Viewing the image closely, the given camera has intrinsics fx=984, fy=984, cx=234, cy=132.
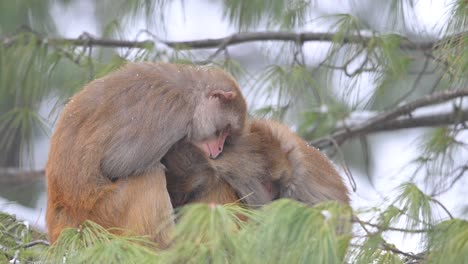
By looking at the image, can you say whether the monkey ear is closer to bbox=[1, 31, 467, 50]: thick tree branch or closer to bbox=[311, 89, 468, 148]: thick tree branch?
bbox=[1, 31, 467, 50]: thick tree branch

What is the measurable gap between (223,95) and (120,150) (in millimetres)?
583

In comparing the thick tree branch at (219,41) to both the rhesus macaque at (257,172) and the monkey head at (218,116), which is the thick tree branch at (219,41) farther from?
the rhesus macaque at (257,172)

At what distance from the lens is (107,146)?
3816mm

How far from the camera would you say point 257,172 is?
403 centimetres

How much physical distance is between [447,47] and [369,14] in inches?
93.5

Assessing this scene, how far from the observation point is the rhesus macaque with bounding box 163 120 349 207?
3.98m

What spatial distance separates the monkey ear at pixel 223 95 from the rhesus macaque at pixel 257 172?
16cm

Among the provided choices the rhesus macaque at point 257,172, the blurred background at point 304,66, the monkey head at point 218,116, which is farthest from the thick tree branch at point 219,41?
the rhesus macaque at point 257,172

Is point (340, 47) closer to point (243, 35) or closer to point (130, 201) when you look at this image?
point (243, 35)

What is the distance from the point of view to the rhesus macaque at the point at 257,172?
398 centimetres

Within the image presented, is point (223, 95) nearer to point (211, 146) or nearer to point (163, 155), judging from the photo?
point (211, 146)

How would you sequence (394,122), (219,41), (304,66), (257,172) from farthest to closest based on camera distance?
(394,122) → (219,41) → (304,66) → (257,172)

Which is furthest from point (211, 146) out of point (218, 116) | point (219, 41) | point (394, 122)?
point (394, 122)

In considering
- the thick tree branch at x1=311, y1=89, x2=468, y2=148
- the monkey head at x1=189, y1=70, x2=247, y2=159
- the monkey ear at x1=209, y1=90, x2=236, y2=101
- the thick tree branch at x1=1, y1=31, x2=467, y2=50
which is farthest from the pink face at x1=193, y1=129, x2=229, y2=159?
the thick tree branch at x1=311, y1=89, x2=468, y2=148
